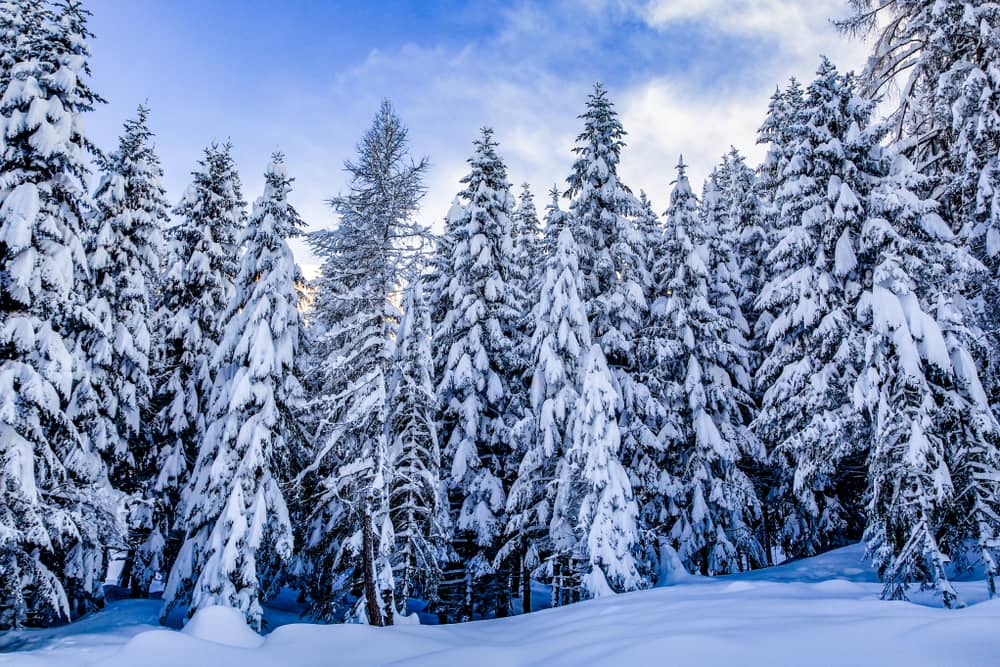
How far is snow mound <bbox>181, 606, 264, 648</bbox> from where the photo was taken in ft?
27.0

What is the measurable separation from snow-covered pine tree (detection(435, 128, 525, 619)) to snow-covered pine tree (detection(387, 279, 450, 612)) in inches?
113

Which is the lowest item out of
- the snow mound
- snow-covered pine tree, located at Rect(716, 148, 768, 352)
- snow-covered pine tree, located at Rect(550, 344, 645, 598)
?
the snow mound

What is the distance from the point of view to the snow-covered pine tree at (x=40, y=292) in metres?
11.9

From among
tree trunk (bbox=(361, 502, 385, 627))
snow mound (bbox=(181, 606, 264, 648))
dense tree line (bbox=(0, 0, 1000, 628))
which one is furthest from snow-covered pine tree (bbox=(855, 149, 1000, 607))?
snow mound (bbox=(181, 606, 264, 648))

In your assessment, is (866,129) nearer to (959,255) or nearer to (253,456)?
(959,255)

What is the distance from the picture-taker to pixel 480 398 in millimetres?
20953

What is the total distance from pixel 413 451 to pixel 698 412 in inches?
424

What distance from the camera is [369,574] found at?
47.3ft

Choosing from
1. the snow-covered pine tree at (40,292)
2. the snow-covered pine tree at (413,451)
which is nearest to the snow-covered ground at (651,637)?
the snow-covered pine tree at (40,292)

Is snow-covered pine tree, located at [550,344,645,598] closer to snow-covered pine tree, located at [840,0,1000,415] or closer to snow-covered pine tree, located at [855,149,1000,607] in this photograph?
snow-covered pine tree, located at [855,149,1000,607]

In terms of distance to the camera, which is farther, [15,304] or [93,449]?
[93,449]

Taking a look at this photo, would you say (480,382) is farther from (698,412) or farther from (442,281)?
(698,412)

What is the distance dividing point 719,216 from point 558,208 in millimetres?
10227

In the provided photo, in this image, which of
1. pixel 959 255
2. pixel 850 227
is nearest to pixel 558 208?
pixel 850 227
